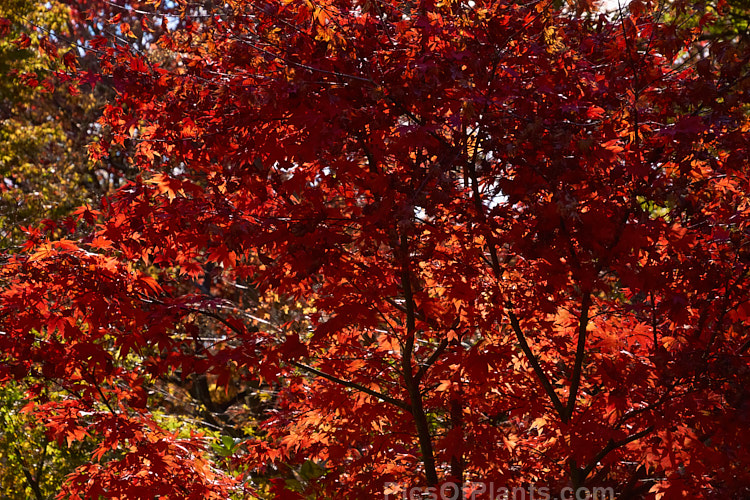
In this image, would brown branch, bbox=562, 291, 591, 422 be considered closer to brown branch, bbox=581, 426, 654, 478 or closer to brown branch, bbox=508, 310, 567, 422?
brown branch, bbox=508, 310, 567, 422

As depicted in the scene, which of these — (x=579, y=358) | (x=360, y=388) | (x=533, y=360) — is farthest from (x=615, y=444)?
(x=360, y=388)

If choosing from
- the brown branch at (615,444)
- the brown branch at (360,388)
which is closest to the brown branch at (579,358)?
the brown branch at (615,444)

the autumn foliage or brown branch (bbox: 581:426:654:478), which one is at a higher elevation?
the autumn foliage

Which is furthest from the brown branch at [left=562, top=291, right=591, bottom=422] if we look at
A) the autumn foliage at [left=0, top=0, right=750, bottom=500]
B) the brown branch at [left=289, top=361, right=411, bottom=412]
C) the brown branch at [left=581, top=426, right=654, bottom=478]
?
the brown branch at [left=289, top=361, right=411, bottom=412]

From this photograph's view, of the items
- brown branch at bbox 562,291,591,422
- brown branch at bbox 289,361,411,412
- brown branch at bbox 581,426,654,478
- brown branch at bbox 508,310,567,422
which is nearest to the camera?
brown branch at bbox 581,426,654,478

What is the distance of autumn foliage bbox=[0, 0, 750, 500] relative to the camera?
323cm

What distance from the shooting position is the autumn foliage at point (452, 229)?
3.23 metres

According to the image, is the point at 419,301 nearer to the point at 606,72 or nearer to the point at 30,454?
the point at 606,72

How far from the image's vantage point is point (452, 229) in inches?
153

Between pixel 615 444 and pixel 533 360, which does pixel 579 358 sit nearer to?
pixel 533 360

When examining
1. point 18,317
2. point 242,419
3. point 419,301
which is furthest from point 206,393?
point 419,301

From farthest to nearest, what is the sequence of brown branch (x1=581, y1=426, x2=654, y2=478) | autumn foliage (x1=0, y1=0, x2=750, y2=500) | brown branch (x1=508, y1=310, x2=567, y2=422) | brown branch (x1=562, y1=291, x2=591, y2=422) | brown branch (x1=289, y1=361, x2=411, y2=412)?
brown branch (x1=289, y1=361, x2=411, y2=412) → brown branch (x1=508, y1=310, x2=567, y2=422) → brown branch (x1=562, y1=291, x2=591, y2=422) → brown branch (x1=581, y1=426, x2=654, y2=478) → autumn foliage (x1=0, y1=0, x2=750, y2=500)

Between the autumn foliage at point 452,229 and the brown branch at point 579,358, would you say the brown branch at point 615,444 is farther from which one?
the brown branch at point 579,358

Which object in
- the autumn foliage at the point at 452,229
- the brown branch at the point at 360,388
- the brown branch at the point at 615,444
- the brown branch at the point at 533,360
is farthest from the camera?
the brown branch at the point at 360,388
